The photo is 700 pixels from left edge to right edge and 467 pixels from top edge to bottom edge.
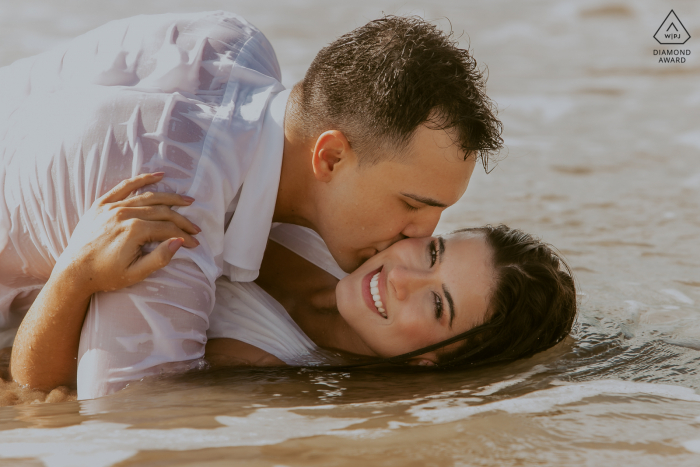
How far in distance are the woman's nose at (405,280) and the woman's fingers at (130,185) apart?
99 cm

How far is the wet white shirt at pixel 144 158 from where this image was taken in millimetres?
2635

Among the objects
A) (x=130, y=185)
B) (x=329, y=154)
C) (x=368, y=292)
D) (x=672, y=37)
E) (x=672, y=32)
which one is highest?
(x=672, y=32)

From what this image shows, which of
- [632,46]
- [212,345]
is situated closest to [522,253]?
[212,345]

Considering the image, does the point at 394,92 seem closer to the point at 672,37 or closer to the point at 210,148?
the point at 210,148

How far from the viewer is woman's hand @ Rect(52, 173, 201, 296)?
2543 mm

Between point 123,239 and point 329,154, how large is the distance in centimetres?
89

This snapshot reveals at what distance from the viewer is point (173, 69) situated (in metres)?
2.97

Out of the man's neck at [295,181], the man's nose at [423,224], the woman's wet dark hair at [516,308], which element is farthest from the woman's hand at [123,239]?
the woman's wet dark hair at [516,308]

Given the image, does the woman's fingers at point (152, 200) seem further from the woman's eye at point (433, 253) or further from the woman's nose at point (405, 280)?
the woman's eye at point (433, 253)

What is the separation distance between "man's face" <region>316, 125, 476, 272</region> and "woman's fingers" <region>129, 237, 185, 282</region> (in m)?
0.78

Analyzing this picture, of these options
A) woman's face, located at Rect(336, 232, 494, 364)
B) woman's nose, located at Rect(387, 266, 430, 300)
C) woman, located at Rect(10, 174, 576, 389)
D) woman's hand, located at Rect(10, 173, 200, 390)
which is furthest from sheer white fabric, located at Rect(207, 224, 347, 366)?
woman's hand, located at Rect(10, 173, 200, 390)

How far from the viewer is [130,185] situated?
266 centimetres

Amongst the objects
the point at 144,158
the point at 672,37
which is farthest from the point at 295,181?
the point at 672,37

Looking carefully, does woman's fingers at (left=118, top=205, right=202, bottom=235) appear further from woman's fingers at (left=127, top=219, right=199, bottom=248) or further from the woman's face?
the woman's face
